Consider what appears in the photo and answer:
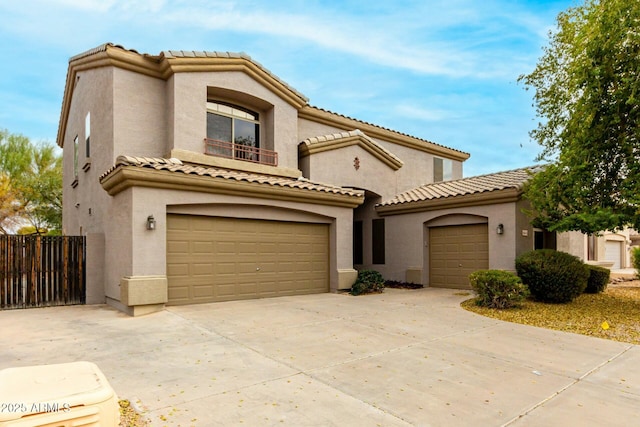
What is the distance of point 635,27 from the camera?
955 cm

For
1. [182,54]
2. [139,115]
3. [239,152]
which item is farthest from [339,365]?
[182,54]

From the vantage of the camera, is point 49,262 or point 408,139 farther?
point 408,139

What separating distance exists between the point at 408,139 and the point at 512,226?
9.39 m

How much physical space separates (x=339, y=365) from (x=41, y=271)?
9.45 metres

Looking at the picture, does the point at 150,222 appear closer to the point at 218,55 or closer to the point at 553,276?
the point at 218,55

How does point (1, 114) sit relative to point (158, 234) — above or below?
above

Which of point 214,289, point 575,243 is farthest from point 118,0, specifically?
point 575,243

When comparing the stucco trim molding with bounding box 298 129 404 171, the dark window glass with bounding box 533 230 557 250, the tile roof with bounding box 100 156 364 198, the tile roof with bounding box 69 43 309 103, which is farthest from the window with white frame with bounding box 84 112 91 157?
the dark window glass with bounding box 533 230 557 250

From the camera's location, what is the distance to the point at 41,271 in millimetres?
10539

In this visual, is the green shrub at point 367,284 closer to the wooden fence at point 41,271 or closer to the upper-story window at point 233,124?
the upper-story window at point 233,124

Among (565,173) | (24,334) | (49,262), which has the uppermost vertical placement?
(565,173)

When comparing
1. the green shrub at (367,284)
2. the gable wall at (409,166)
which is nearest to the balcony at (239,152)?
the gable wall at (409,166)

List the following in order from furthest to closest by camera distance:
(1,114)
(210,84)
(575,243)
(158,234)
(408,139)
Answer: (1,114) → (408,139) → (575,243) → (210,84) → (158,234)

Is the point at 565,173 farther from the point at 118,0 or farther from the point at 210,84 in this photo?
the point at 118,0
